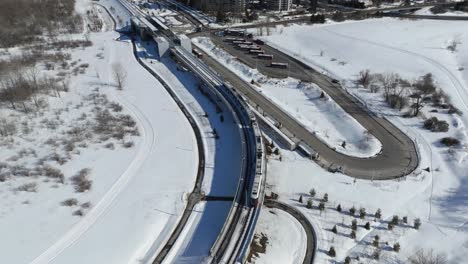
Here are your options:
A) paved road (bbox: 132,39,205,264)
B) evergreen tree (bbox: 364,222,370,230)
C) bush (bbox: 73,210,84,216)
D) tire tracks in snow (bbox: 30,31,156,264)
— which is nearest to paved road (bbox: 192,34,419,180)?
evergreen tree (bbox: 364,222,370,230)

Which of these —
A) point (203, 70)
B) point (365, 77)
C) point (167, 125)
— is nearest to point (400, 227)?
point (167, 125)

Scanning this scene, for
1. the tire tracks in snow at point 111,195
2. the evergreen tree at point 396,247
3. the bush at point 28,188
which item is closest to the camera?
the tire tracks in snow at point 111,195

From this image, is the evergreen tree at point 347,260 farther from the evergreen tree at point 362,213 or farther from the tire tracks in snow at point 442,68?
the tire tracks in snow at point 442,68

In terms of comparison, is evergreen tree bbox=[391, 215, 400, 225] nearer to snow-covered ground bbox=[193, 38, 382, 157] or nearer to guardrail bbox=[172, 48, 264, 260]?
snow-covered ground bbox=[193, 38, 382, 157]

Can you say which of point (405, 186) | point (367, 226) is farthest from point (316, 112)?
point (367, 226)

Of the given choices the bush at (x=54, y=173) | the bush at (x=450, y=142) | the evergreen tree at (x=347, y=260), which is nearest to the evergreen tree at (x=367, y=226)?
the evergreen tree at (x=347, y=260)

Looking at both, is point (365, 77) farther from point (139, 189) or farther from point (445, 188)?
point (139, 189)

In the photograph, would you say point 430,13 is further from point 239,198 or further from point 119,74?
point 239,198
